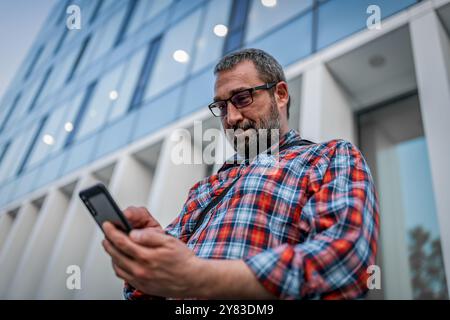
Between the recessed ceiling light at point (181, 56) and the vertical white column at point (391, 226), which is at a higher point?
the recessed ceiling light at point (181, 56)

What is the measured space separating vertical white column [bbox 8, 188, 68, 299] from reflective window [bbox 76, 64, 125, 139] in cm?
173

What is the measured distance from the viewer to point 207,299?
947 millimetres

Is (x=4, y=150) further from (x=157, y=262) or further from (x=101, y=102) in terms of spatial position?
(x=157, y=262)

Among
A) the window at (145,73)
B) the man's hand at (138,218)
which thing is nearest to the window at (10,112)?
the window at (145,73)

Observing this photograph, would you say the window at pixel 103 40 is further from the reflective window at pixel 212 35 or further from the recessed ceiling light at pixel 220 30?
the recessed ceiling light at pixel 220 30

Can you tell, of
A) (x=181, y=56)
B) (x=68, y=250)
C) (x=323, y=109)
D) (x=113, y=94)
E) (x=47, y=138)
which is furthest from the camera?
(x=47, y=138)

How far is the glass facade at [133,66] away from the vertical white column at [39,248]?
31.3 inches

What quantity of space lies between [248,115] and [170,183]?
14.9 feet

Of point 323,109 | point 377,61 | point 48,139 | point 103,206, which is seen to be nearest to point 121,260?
point 103,206

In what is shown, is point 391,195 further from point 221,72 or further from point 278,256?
point 278,256

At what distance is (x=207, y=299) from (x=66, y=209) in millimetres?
8687

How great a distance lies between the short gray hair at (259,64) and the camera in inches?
70.2

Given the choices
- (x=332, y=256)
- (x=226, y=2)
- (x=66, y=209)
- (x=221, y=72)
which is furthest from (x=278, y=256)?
(x=66, y=209)

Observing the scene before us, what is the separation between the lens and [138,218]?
1.25 m
